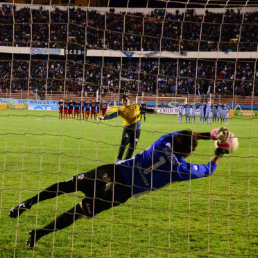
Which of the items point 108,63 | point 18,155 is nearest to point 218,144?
point 18,155

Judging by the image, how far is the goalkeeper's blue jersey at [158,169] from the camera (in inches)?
147

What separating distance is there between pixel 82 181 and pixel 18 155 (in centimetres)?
675

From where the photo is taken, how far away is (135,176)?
394 centimetres

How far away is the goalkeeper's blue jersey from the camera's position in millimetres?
3744

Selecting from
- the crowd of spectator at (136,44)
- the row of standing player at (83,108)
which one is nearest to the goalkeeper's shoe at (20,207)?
the row of standing player at (83,108)

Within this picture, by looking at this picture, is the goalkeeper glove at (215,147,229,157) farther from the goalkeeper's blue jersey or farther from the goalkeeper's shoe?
the goalkeeper's shoe

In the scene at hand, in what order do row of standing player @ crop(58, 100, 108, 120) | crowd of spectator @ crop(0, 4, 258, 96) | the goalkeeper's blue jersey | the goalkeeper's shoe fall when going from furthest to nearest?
crowd of spectator @ crop(0, 4, 258, 96) → row of standing player @ crop(58, 100, 108, 120) → the goalkeeper's shoe → the goalkeeper's blue jersey

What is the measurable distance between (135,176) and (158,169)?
25 cm

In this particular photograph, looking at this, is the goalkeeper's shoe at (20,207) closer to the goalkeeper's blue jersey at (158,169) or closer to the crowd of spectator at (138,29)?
the goalkeeper's blue jersey at (158,169)

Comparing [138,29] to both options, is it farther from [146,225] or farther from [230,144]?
[230,144]

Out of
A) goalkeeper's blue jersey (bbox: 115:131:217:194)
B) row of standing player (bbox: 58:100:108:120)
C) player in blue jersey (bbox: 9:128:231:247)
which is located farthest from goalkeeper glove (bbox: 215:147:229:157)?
row of standing player (bbox: 58:100:108:120)

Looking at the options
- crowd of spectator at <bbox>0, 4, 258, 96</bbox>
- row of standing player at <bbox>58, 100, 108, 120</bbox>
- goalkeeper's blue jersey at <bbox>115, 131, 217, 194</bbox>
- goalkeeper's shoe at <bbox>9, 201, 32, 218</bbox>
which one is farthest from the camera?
crowd of spectator at <bbox>0, 4, 258, 96</bbox>

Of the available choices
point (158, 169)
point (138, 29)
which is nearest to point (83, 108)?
point (138, 29)

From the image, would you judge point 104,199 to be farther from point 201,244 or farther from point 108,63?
point 108,63
